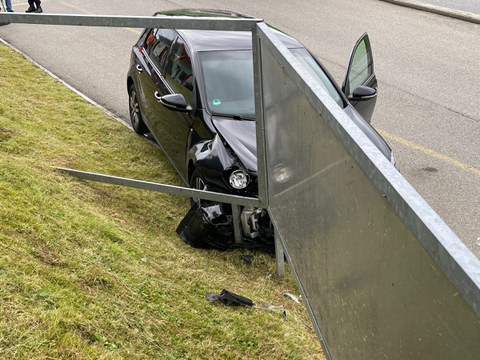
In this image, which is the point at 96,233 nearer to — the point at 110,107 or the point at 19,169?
the point at 19,169

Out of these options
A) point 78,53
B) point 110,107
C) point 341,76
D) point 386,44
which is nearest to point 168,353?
point 110,107

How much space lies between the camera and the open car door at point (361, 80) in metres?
7.10

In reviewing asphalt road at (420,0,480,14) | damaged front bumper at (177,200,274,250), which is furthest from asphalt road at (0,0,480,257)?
damaged front bumper at (177,200,274,250)

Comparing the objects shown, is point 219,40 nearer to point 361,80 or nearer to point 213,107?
point 213,107

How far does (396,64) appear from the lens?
1217 centimetres

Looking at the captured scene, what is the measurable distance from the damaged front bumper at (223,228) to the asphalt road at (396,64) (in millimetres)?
2157

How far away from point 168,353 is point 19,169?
2.35 m

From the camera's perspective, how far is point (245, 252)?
5.71 meters

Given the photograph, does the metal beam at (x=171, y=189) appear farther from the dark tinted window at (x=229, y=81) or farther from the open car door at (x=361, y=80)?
the open car door at (x=361, y=80)

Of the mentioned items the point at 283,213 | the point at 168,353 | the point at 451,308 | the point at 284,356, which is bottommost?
the point at 284,356

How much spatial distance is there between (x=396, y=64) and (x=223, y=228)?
7.65m

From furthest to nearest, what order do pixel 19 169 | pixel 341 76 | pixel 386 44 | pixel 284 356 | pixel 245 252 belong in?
pixel 386 44
pixel 341 76
pixel 245 252
pixel 19 169
pixel 284 356

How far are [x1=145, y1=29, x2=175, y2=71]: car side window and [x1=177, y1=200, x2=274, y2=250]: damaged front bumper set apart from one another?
2.44 metres

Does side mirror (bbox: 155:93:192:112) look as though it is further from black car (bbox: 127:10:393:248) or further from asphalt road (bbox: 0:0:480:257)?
asphalt road (bbox: 0:0:480:257)
